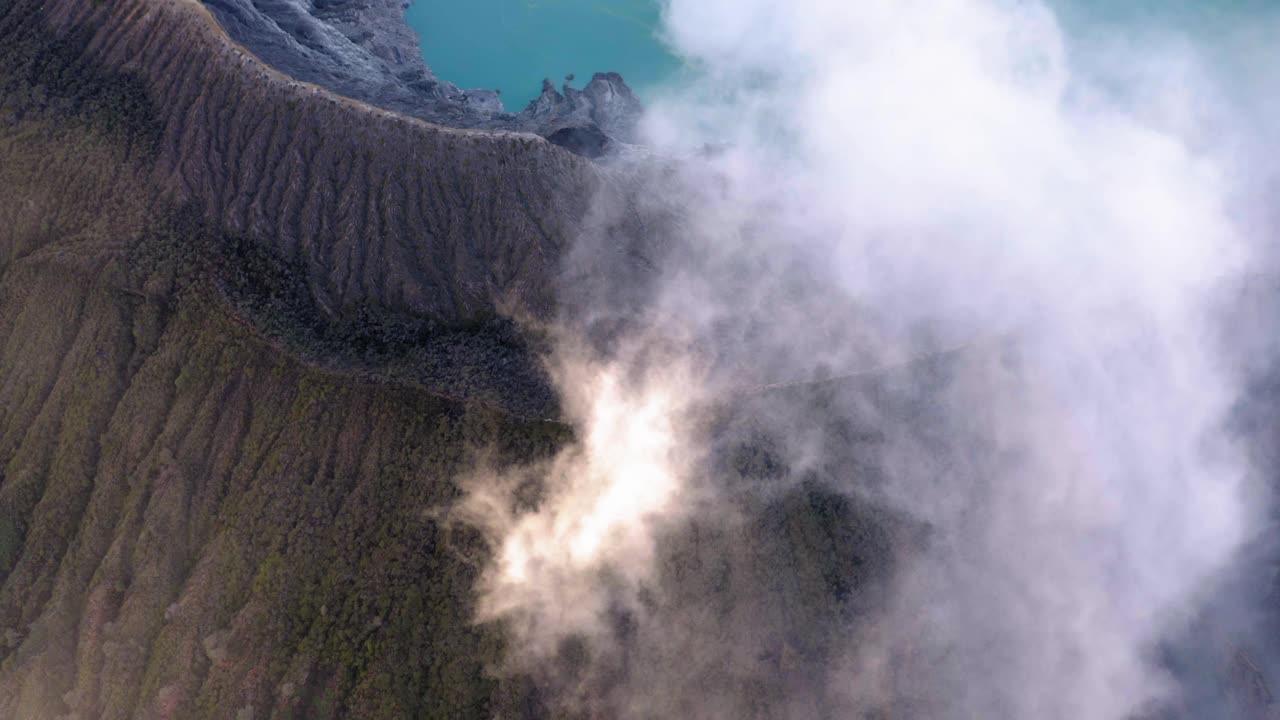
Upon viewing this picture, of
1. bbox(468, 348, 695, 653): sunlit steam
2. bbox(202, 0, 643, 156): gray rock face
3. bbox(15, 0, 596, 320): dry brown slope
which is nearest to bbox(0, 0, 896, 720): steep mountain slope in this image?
bbox(15, 0, 596, 320): dry brown slope

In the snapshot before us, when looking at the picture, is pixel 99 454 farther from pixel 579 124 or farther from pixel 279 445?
pixel 579 124

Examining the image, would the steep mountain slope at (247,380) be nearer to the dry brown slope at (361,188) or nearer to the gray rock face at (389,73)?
the dry brown slope at (361,188)

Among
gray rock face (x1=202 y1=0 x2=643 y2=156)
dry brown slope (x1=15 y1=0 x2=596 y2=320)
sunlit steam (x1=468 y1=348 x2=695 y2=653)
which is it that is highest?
gray rock face (x1=202 y1=0 x2=643 y2=156)

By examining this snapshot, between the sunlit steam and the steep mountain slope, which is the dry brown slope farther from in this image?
the sunlit steam

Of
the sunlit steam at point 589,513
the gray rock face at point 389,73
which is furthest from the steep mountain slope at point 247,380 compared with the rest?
the gray rock face at point 389,73

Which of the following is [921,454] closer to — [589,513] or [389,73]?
[589,513]

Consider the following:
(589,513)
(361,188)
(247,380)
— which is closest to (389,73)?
(361,188)

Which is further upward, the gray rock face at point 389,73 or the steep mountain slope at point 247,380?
the gray rock face at point 389,73

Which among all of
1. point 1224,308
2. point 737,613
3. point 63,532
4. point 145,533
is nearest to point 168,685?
point 145,533
